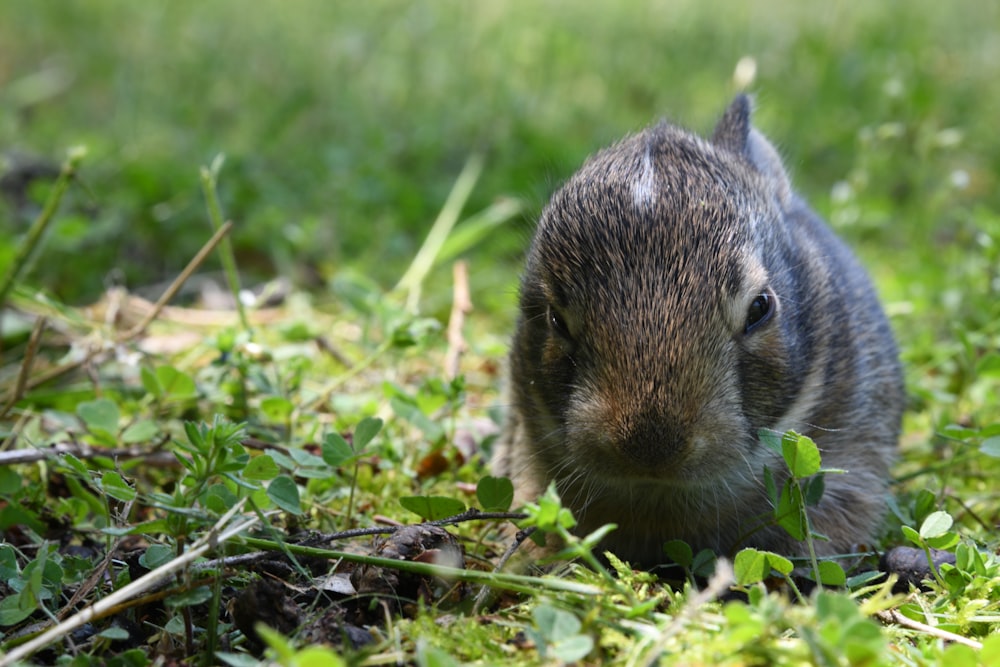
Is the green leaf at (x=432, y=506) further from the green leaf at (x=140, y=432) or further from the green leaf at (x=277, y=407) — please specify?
the green leaf at (x=140, y=432)

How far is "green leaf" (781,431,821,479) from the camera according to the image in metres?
2.82

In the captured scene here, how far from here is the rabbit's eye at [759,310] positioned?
3338mm

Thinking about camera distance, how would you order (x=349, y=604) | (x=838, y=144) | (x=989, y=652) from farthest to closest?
(x=838, y=144) < (x=349, y=604) < (x=989, y=652)

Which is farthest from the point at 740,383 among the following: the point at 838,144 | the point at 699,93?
the point at 699,93

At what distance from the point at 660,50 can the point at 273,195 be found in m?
4.43

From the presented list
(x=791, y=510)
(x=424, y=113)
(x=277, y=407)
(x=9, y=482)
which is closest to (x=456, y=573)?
(x=791, y=510)

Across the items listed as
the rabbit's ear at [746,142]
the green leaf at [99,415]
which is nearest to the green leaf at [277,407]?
the green leaf at [99,415]

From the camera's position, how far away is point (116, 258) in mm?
6406

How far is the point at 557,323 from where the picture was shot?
349 centimetres

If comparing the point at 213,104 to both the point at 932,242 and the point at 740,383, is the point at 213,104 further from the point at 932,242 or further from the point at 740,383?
the point at 740,383

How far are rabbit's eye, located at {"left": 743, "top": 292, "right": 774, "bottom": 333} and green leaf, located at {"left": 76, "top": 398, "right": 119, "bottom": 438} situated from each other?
2285mm

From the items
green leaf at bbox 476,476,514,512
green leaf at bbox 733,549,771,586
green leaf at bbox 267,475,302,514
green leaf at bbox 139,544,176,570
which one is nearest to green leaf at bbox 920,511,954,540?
green leaf at bbox 733,549,771,586

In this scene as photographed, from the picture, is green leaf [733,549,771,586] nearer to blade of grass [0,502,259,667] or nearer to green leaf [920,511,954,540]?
green leaf [920,511,954,540]

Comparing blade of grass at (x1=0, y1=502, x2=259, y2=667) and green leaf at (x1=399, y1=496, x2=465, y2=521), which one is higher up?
green leaf at (x1=399, y1=496, x2=465, y2=521)
